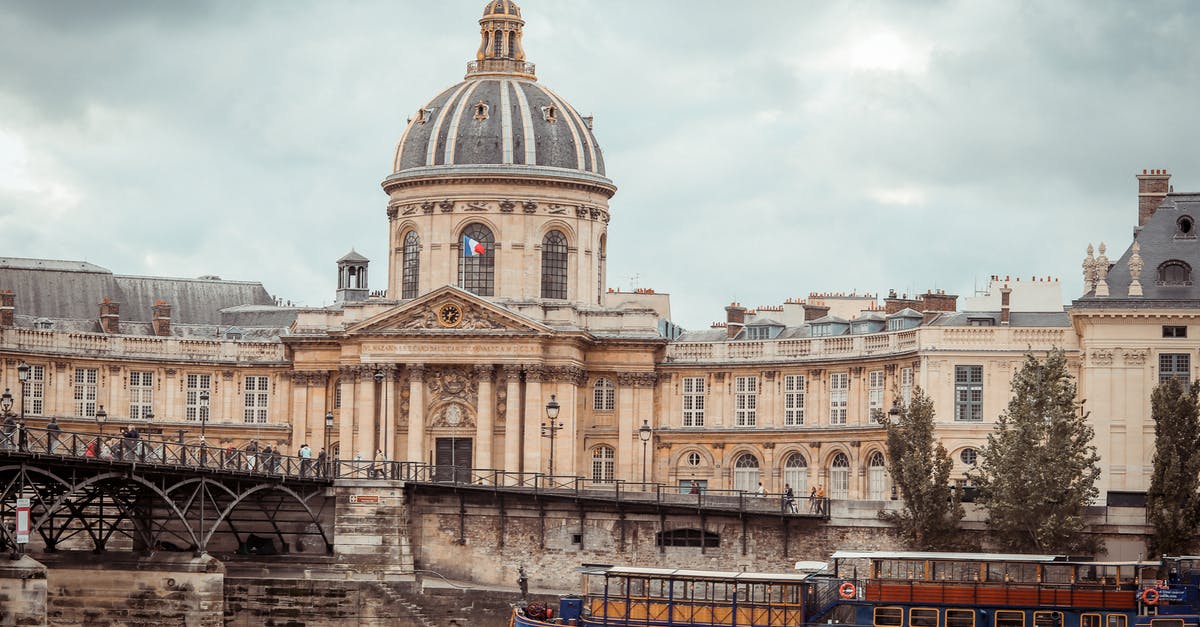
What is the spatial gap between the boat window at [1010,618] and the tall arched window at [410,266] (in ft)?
168

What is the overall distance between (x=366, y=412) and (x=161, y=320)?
17.8 m

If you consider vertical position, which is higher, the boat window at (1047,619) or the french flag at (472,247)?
the french flag at (472,247)

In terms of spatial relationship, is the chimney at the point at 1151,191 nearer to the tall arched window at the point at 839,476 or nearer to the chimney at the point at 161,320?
the tall arched window at the point at 839,476

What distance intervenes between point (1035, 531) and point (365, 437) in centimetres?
3775

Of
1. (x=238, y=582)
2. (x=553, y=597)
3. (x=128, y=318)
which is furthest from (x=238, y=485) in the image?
(x=128, y=318)

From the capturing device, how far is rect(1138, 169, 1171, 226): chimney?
370ft

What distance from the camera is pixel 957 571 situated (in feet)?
275

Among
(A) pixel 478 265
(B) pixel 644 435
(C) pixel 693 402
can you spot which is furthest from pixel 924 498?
(A) pixel 478 265

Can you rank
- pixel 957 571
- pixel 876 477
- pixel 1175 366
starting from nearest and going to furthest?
pixel 957 571, pixel 1175 366, pixel 876 477

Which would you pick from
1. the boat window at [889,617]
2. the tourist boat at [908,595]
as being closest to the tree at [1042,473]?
the tourist boat at [908,595]

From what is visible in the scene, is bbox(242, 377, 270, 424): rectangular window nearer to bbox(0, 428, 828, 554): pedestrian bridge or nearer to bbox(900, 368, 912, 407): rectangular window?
bbox(0, 428, 828, 554): pedestrian bridge

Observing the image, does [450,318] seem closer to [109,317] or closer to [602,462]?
[602,462]

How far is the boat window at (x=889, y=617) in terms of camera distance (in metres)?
82.8

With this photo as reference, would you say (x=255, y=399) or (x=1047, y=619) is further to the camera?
(x=255, y=399)
